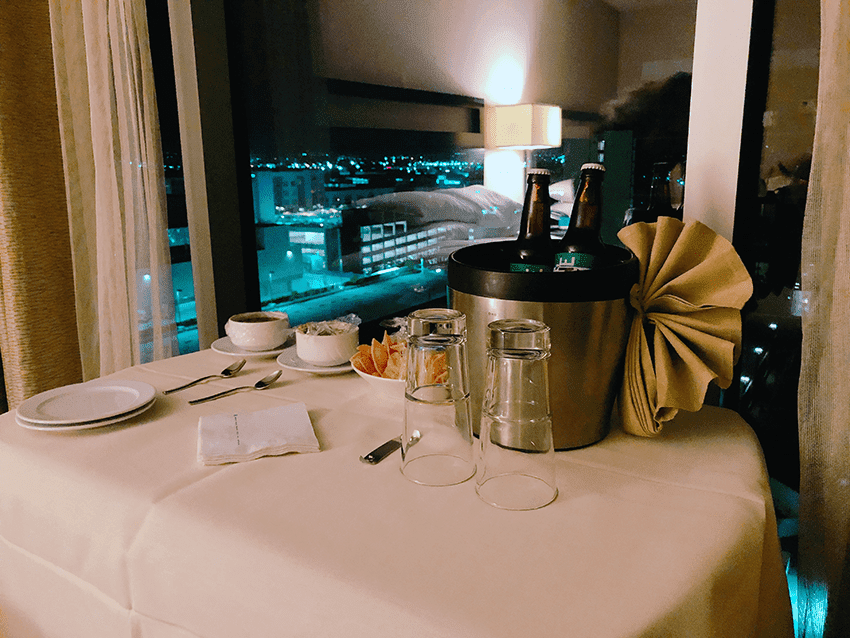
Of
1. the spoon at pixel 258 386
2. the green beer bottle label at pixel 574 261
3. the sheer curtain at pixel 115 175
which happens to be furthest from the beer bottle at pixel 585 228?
the sheer curtain at pixel 115 175

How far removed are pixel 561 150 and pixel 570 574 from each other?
0.85m

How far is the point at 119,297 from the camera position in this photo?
64.5 inches

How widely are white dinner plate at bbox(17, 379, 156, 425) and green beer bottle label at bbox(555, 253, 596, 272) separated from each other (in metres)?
0.62

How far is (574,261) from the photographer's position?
2.59ft

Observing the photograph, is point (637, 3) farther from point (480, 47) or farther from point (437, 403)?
point (437, 403)

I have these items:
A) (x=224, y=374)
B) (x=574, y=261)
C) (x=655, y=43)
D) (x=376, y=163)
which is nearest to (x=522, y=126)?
(x=655, y=43)

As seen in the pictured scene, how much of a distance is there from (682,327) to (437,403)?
32cm

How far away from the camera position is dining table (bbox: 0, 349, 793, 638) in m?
0.48

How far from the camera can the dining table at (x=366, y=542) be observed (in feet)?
1.58

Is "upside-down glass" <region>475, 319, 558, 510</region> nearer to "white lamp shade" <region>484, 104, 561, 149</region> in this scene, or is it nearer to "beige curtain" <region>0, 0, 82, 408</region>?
"white lamp shade" <region>484, 104, 561, 149</region>

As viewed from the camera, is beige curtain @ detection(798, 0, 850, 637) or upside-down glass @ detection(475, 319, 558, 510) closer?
upside-down glass @ detection(475, 319, 558, 510)

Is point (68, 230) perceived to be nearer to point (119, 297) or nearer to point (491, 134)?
point (119, 297)

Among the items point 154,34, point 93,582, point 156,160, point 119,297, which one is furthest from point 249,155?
point 93,582

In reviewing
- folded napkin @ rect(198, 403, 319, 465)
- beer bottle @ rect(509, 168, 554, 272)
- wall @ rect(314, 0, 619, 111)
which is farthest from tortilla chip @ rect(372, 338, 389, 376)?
wall @ rect(314, 0, 619, 111)
